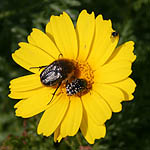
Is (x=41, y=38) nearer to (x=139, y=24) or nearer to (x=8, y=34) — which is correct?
(x=8, y=34)

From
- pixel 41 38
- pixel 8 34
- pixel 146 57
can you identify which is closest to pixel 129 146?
pixel 146 57

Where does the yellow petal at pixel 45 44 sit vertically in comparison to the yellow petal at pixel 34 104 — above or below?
above

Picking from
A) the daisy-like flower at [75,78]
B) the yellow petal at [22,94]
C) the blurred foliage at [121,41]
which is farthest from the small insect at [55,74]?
the blurred foliage at [121,41]

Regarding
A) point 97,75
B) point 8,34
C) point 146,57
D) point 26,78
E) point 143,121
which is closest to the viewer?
point 97,75

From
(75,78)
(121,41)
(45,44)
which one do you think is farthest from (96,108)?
(121,41)

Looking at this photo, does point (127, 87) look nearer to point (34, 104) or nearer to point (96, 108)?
point (96, 108)

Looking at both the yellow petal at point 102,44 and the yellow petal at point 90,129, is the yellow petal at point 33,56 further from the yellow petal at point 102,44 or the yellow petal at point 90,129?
the yellow petal at point 90,129
